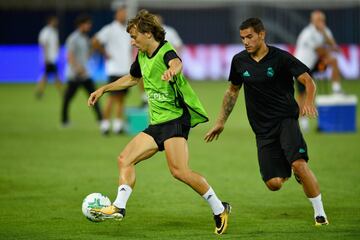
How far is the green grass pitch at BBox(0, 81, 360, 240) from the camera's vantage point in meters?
9.37

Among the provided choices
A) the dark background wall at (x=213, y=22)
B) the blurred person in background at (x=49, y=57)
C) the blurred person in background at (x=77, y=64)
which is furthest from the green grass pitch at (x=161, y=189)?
the dark background wall at (x=213, y=22)

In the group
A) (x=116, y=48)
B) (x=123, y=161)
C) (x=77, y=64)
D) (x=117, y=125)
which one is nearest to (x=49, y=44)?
(x=77, y=64)

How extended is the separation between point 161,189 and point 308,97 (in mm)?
3731

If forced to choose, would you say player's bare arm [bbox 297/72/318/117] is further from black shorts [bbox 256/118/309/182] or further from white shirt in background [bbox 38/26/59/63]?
white shirt in background [bbox 38/26/59/63]

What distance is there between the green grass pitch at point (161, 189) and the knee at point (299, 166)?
0.60 metres

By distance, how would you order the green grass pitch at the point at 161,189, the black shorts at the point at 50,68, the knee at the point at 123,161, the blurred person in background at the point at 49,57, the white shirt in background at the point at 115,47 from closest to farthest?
the knee at the point at 123,161 → the green grass pitch at the point at 161,189 → the white shirt in background at the point at 115,47 → the blurred person in background at the point at 49,57 → the black shorts at the point at 50,68

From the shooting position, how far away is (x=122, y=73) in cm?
1908

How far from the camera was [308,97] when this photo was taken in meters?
9.08

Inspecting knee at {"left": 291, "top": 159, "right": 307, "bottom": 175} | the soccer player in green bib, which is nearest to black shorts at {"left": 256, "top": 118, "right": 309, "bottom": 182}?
knee at {"left": 291, "top": 159, "right": 307, "bottom": 175}

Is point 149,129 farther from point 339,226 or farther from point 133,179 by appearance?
point 339,226

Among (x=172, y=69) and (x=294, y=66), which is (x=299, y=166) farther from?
(x=172, y=69)

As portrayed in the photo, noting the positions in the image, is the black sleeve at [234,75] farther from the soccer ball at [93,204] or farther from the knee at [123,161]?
the soccer ball at [93,204]

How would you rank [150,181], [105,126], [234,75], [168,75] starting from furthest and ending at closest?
1. [105,126]
2. [150,181]
3. [234,75]
4. [168,75]

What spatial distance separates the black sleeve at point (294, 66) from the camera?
9.26 metres
